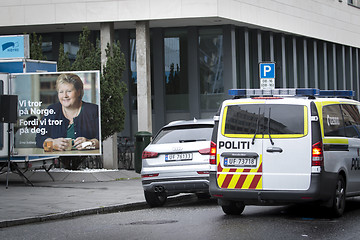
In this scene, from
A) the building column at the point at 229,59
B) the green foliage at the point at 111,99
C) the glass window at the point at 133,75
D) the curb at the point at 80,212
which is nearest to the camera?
the curb at the point at 80,212

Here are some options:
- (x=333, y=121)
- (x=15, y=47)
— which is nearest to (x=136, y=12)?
(x=15, y=47)

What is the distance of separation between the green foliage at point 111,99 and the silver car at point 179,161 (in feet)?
30.0

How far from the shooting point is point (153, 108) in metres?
32.6

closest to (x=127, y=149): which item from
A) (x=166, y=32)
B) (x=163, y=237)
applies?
(x=166, y=32)

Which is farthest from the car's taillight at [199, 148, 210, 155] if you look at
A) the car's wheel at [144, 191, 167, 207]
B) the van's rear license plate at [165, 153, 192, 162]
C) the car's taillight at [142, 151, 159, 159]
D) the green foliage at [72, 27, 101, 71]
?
the green foliage at [72, 27, 101, 71]

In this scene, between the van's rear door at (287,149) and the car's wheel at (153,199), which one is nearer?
the van's rear door at (287,149)

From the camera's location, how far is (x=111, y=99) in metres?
23.7

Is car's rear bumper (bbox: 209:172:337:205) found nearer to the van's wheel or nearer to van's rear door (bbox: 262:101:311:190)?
van's rear door (bbox: 262:101:311:190)

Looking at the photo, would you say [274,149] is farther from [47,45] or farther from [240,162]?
→ [47,45]

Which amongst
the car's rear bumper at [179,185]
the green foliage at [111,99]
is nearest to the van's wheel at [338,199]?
the car's rear bumper at [179,185]

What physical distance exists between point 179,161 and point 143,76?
1520 centimetres

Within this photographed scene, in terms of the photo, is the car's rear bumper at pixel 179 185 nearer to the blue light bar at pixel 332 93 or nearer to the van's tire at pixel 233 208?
the van's tire at pixel 233 208

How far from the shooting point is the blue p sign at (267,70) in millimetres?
21016

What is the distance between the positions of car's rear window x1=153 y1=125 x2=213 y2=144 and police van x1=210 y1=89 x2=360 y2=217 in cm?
221
